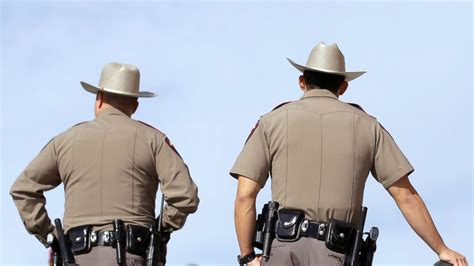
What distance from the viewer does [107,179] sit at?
923 cm

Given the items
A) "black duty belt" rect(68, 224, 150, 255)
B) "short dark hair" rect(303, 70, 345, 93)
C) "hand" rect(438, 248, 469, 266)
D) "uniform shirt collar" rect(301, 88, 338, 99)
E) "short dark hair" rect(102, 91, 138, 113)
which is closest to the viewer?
"hand" rect(438, 248, 469, 266)

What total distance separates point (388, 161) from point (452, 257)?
0.87 metres

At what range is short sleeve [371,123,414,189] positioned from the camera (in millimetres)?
8461

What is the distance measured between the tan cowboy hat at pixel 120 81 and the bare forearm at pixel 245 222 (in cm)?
197

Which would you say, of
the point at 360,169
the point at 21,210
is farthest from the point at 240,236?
the point at 21,210

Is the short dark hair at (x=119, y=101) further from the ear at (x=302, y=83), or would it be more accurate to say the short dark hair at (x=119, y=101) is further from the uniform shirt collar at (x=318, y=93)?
the uniform shirt collar at (x=318, y=93)

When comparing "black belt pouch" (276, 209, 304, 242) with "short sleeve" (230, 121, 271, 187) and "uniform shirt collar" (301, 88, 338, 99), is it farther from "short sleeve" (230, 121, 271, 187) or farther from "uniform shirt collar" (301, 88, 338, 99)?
"uniform shirt collar" (301, 88, 338, 99)

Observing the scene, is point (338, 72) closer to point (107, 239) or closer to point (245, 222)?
point (245, 222)

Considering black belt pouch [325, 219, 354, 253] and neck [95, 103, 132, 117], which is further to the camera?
neck [95, 103, 132, 117]

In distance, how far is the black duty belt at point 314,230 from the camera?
812 cm

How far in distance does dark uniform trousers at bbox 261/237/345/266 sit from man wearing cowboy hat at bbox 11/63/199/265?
4.78 ft

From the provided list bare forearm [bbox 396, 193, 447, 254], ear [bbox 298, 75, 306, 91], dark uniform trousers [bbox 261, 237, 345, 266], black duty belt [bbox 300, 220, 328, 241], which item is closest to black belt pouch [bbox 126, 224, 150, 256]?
dark uniform trousers [bbox 261, 237, 345, 266]

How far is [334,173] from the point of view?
325 inches

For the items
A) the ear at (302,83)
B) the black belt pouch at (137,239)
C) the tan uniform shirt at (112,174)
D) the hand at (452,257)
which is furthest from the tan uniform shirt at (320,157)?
the black belt pouch at (137,239)
